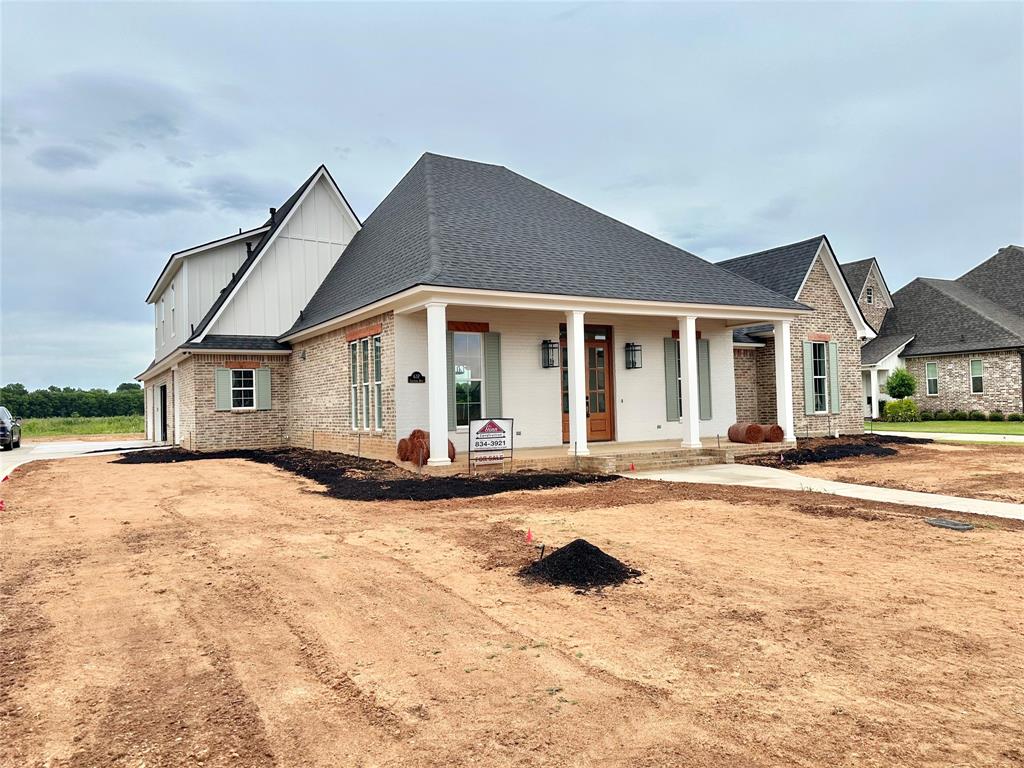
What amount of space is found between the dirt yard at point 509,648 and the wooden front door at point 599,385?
27.0 ft

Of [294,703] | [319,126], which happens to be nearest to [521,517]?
[294,703]

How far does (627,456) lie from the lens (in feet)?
44.2

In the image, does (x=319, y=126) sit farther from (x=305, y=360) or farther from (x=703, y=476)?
(x=703, y=476)

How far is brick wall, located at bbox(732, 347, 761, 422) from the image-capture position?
19672mm

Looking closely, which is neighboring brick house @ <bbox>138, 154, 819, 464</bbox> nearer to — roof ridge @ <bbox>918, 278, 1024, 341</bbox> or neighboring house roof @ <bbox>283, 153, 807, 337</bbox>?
neighboring house roof @ <bbox>283, 153, 807, 337</bbox>

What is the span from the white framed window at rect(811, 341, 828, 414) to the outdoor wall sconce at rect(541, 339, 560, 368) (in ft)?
31.3

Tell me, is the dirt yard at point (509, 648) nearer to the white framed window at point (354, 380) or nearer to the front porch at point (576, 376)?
the front porch at point (576, 376)

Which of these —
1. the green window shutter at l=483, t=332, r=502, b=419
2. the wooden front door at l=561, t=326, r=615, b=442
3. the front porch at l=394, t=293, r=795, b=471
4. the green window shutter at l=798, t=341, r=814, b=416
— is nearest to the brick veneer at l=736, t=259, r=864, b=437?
the green window shutter at l=798, t=341, r=814, b=416

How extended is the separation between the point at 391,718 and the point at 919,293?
130 feet

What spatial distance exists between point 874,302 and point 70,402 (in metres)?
67.9

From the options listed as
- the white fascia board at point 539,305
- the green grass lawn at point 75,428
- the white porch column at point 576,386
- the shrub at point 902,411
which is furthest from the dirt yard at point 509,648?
the green grass lawn at point 75,428

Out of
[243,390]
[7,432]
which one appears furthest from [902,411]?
[7,432]

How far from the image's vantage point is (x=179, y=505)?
9852 millimetres

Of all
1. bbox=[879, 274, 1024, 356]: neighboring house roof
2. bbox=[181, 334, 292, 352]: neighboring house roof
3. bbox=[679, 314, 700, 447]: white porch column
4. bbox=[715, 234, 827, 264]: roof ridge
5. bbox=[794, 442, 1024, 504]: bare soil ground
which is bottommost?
bbox=[794, 442, 1024, 504]: bare soil ground
